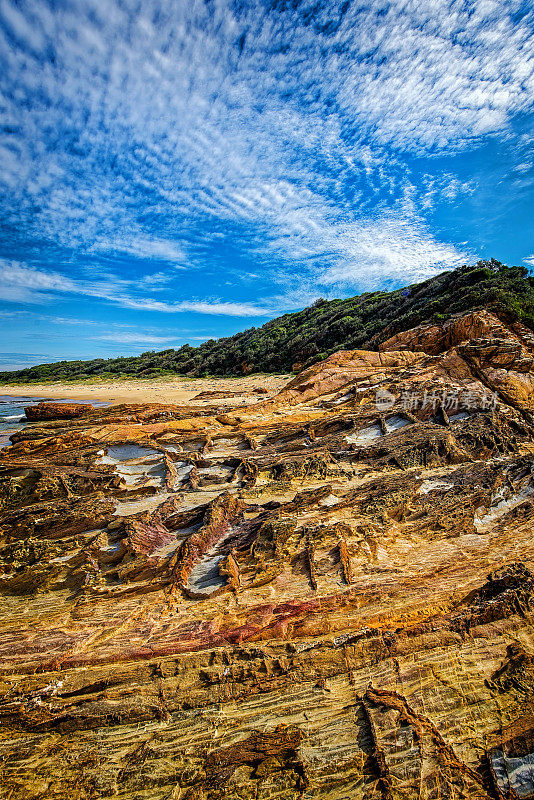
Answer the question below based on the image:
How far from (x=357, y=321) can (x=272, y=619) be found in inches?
1104

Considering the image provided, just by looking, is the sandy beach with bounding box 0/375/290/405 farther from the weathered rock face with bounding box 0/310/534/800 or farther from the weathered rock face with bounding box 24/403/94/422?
the weathered rock face with bounding box 0/310/534/800

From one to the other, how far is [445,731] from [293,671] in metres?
1.25

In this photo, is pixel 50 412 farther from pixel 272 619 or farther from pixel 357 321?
pixel 357 321

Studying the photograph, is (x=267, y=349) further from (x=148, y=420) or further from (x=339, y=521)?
(x=339, y=521)

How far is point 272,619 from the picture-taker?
3.82 m

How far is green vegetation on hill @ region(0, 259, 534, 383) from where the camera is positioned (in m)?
18.9

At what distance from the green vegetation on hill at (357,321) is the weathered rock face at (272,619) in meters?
13.3

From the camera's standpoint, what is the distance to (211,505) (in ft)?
20.5

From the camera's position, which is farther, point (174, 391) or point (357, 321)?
point (357, 321)

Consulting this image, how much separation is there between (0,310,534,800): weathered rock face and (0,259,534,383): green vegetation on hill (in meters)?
13.3

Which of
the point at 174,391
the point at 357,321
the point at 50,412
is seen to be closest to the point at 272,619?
the point at 50,412

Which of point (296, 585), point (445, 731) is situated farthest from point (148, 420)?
point (445, 731)

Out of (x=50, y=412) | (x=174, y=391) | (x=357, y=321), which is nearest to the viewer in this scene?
(x=50, y=412)

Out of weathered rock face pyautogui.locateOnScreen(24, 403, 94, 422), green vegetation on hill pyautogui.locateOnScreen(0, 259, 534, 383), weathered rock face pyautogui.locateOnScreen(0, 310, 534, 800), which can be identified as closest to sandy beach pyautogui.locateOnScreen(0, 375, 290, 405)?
green vegetation on hill pyautogui.locateOnScreen(0, 259, 534, 383)
